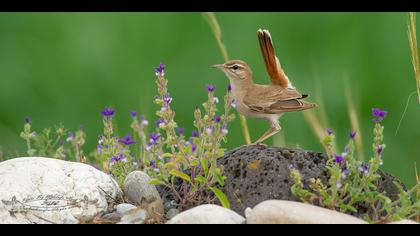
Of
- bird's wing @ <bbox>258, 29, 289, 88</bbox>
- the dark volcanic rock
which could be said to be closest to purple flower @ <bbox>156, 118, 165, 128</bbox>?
the dark volcanic rock

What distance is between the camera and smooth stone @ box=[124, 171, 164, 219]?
16.0 ft

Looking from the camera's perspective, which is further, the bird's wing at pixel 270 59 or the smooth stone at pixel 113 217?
the bird's wing at pixel 270 59

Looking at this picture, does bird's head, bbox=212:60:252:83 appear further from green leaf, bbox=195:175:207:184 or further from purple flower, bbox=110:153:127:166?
green leaf, bbox=195:175:207:184

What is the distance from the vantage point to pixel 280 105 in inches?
219

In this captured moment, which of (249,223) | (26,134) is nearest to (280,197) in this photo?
(249,223)

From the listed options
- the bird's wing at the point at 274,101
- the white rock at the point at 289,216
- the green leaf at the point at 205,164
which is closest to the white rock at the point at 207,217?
the white rock at the point at 289,216

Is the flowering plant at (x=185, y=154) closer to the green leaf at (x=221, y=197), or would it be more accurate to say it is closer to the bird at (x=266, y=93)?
the green leaf at (x=221, y=197)

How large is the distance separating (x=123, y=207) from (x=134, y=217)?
0.31 meters

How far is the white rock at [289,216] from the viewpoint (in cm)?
419

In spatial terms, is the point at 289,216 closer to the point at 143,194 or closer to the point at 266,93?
the point at 143,194

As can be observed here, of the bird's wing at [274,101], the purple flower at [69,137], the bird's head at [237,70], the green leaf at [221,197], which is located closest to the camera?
the green leaf at [221,197]

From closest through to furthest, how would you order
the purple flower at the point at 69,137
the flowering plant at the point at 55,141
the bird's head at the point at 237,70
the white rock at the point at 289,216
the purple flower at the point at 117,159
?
the white rock at the point at 289,216, the purple flower at the point at 117,159, the bird's head at the point at 237,70, the flowering plant at the point at 55,141, the purple flower at the point at 69,137

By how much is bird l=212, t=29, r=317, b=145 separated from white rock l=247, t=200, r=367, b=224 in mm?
1213
